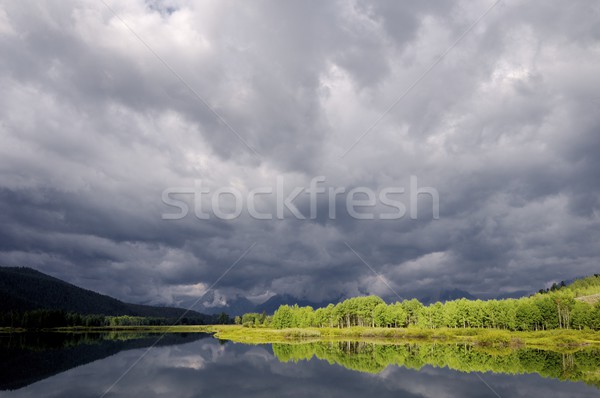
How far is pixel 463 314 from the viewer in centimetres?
13350

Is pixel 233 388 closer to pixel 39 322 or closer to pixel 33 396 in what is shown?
pixel 33 396

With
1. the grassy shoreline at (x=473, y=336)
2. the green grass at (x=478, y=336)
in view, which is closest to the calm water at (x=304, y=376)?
the green grass at (x=478, y=336)

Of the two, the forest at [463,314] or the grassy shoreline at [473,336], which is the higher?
the forest at [463,314]

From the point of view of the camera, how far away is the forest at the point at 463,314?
385 feet

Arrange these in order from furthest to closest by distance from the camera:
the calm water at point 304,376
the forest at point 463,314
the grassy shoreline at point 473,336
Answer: the forest at point 463,314, the grassy shoreline at point 473,336, the calm water at point 304,376

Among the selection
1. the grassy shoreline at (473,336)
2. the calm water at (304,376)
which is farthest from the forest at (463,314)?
the calm water at (304,376)

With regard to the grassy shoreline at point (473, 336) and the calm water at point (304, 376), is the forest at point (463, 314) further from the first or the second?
the calm water at point (304, 376)

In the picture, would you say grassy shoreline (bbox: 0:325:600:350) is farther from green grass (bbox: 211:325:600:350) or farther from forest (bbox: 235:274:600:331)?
forest (bbox: 235:274:600:331)

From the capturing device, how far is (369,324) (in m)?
→ 163

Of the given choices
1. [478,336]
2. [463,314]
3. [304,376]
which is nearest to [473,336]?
[478,336]

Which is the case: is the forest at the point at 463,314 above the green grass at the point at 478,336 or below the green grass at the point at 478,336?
above

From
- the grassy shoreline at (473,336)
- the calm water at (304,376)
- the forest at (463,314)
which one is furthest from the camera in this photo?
the forest at (463,314)

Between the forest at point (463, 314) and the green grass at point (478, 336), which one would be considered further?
the forest at point (463, 314)

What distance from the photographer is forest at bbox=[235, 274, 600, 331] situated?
385ft
